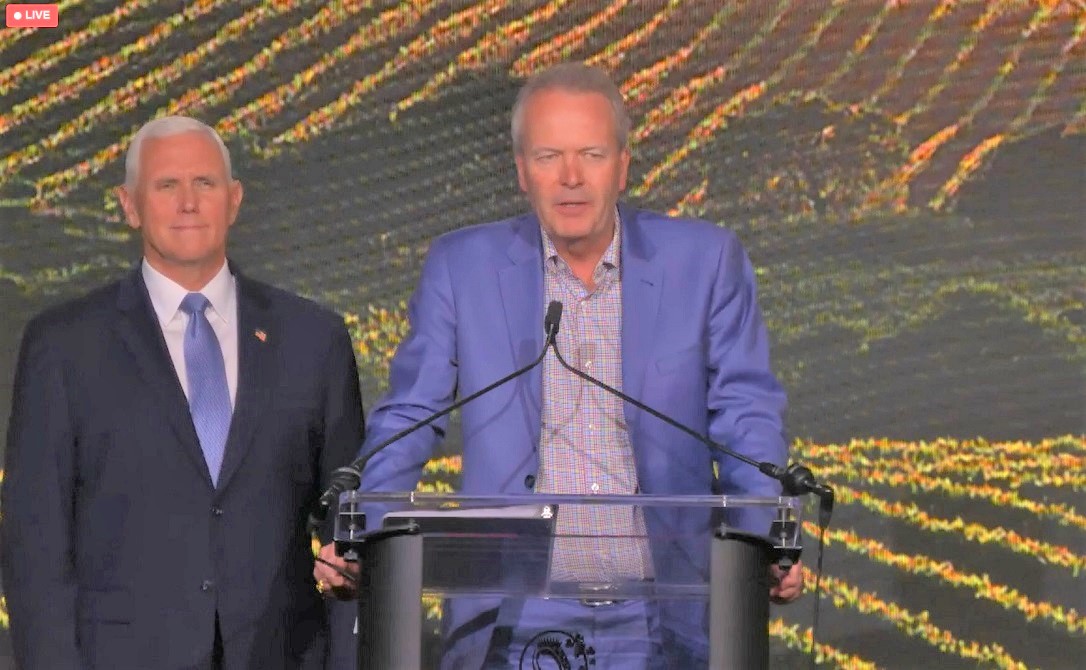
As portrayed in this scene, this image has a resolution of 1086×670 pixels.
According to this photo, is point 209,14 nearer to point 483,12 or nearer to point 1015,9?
point 483,12

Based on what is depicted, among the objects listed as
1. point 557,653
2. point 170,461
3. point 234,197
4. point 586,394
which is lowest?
point 557,653

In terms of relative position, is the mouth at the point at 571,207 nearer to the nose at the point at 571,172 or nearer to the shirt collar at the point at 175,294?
the nose at the point at 571,172

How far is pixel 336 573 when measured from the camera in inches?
106

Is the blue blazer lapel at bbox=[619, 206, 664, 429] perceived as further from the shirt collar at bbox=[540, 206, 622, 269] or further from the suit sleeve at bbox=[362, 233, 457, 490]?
the suit sleeve at bbox=[362, 233, 457, 490]

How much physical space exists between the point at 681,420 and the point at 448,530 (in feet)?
2.34

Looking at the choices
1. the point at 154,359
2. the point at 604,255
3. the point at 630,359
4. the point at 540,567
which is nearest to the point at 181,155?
the point at 154,359

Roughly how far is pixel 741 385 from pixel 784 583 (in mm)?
469

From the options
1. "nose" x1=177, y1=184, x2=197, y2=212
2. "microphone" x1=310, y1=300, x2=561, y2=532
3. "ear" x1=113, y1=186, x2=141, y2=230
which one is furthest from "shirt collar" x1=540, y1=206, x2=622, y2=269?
"ear" x1=113, y1=186, x2=141, y2=230

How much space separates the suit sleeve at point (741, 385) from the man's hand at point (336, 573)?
0.64m

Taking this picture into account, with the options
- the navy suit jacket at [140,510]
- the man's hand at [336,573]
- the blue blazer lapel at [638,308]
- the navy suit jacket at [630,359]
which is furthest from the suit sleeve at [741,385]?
the navy suit jacket at [140,510]

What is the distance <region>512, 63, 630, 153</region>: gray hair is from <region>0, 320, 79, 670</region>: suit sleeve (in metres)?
0.91

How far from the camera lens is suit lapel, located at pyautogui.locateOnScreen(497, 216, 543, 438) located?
2916 mm

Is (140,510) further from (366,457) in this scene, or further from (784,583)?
(784,583)

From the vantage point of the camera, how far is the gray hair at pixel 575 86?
2.93 m
